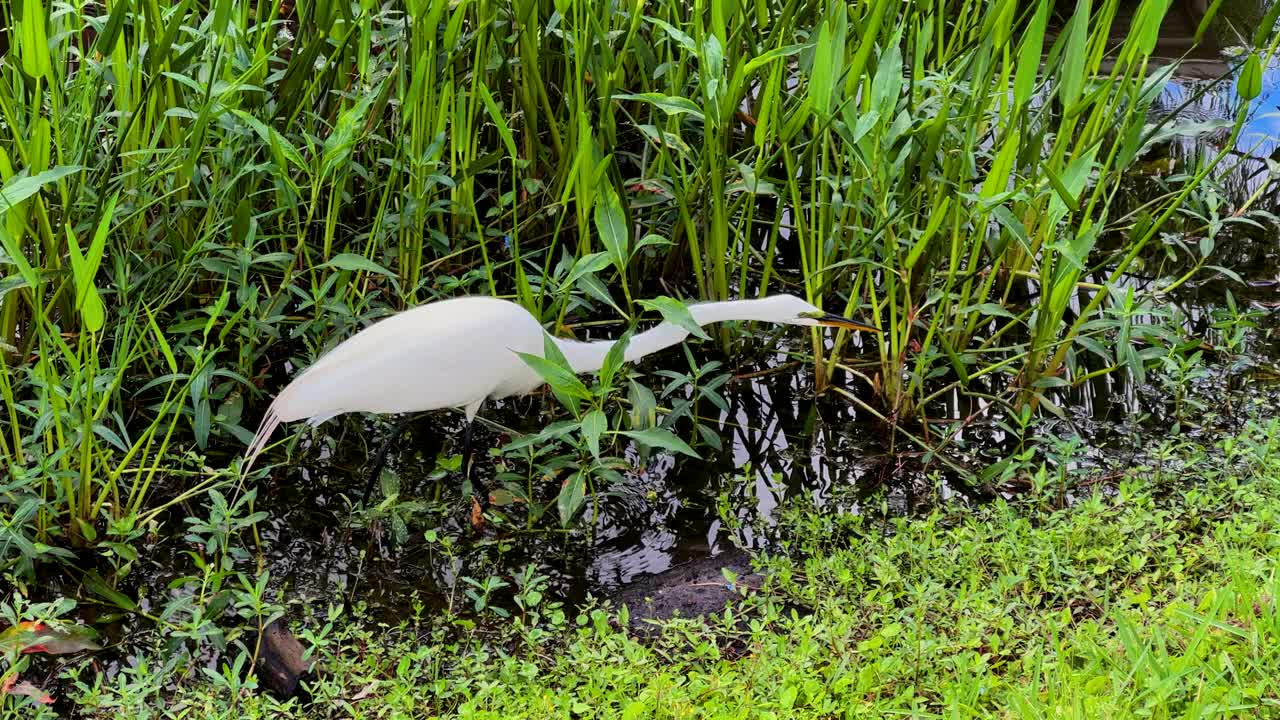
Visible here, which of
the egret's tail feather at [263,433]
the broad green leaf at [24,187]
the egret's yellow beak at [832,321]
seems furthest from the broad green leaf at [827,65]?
the broad green leaf at [24,187]

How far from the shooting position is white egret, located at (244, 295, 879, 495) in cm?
239

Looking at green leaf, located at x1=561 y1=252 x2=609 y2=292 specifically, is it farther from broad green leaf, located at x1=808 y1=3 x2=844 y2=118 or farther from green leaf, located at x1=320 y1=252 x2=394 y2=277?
broad green leaf, located at x1=808 y1=3 x2=844 y2=118

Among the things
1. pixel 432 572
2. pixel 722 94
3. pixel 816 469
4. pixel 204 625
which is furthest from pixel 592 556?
pixel 722 94

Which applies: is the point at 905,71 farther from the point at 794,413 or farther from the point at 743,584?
the point at 743,584

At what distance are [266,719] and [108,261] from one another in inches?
52.0

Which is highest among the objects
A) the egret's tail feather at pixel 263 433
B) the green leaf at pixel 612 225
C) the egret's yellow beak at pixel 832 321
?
the green leaf at pixel 612 225

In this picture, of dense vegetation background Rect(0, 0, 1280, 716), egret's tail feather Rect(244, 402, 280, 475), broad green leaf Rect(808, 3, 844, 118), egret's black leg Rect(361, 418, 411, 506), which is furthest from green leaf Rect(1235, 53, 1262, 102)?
egret's tail feather Rect(244, 402, 280, 475)

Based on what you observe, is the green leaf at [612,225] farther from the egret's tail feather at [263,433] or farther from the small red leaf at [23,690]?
the small red leaf at [23,690]

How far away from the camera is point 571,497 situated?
8.20ft

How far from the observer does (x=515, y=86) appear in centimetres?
315

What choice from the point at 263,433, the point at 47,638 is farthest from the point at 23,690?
the point at 263,433

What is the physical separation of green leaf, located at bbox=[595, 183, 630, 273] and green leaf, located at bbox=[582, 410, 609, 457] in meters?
0.36

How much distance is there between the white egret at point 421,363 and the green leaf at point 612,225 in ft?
0.61

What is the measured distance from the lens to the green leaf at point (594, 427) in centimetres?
229
